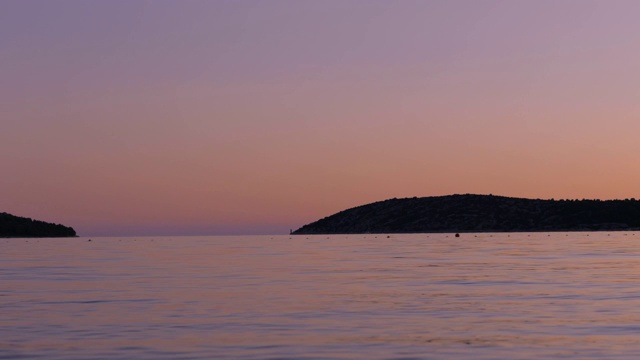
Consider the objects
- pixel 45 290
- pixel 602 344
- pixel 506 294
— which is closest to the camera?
pixel 602 344

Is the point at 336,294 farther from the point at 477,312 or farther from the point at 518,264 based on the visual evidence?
the point at 518,264

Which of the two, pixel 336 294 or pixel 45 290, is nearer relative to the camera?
pixel 336 294

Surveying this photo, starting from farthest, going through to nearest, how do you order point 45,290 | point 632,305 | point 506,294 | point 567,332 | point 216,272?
point 216,272, point 45,290, point 506,294, point 632,305, point 567,332

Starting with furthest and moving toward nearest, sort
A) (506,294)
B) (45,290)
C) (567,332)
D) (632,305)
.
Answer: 1. (45,290)
2. (506,294)
3. (632,305)
4. (567,332)

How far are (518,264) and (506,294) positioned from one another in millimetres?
27777

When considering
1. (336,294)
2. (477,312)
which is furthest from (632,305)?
(336,294)

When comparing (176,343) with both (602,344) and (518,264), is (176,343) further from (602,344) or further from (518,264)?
(518,264)

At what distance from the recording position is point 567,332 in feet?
91.4

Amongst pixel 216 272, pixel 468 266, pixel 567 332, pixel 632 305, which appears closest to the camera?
pixel 567 332

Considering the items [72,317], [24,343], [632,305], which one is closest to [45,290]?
[72,317]

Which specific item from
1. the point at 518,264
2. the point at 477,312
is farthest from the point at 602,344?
the point at 518,264

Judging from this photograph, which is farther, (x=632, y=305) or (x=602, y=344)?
(x=632, y=305)

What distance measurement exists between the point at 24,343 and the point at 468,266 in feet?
141

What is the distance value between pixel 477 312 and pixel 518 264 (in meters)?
35.4
